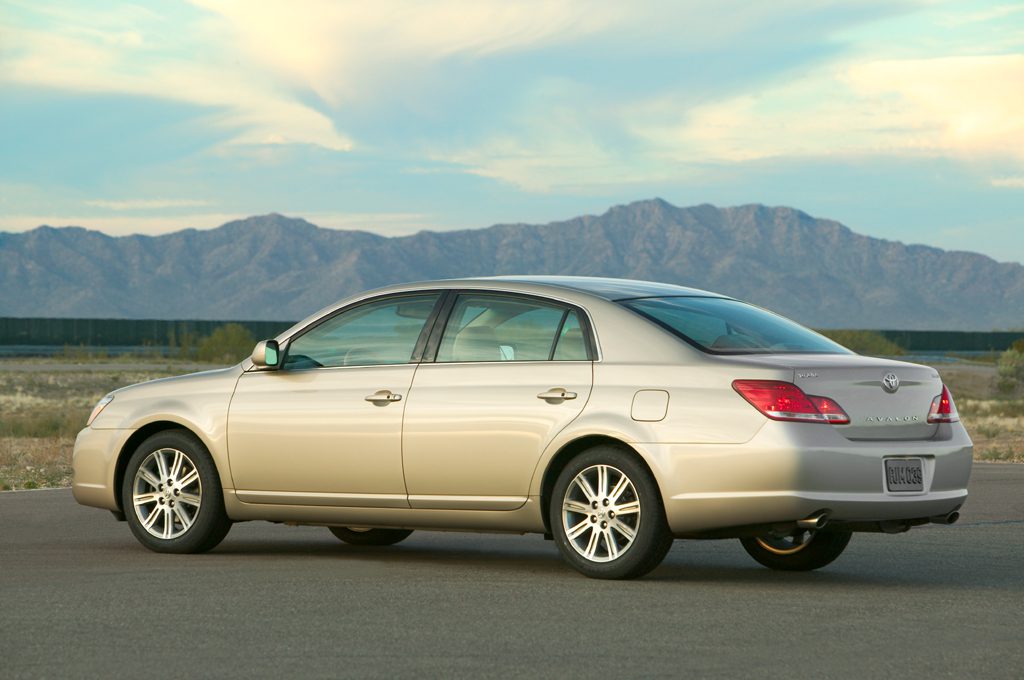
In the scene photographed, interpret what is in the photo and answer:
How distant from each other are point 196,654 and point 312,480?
3305mm

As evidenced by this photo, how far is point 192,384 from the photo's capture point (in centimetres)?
1105

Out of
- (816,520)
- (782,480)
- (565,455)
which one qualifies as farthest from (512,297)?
(816,520)

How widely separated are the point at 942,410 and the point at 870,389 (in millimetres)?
656

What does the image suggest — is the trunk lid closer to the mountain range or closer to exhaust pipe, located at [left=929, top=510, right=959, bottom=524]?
exhaust pipe, located at [left=929, top=510, right=959, bottom=524]

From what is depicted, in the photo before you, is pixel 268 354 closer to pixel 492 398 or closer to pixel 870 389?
pixel 492 398

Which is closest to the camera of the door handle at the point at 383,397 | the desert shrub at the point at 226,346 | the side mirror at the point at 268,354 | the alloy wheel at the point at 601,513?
the alloy wheel at the point at 601,513

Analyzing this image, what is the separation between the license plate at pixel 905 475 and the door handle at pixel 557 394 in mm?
1802

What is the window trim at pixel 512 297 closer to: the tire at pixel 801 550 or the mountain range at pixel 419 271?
the tire at pixel 801 550

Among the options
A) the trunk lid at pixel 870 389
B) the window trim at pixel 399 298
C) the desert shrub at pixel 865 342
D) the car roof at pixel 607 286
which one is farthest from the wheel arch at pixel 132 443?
the desert shrub at pixel 865 342

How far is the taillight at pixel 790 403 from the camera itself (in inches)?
354

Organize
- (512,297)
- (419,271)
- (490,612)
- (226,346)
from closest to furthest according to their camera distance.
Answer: (490,612) < (512,297) < (226,346) < (419,271)

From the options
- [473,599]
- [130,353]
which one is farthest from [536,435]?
[130,353]

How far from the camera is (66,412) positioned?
35062 mm

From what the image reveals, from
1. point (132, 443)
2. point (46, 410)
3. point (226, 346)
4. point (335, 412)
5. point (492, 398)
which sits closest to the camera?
point (492, 398)
